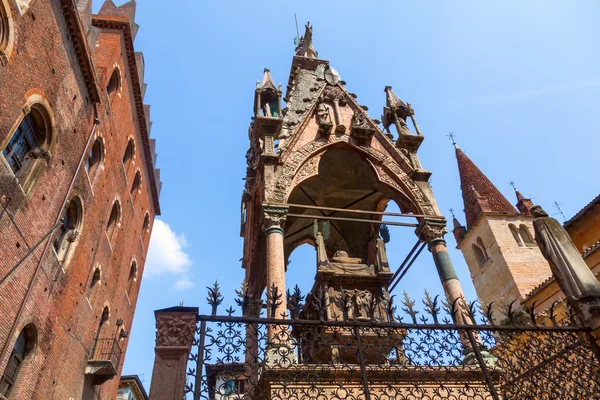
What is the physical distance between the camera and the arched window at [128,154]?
72.6ft

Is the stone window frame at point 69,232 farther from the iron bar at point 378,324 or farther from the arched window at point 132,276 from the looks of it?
the iron bar at point 378,324

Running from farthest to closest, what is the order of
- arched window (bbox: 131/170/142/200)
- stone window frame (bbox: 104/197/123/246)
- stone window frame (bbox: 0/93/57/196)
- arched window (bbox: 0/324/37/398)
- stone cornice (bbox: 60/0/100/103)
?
arched window (bbox: 131/170/142/200) → stone window frame (bbox: 104/197/123/246) → stone cornice (bbox: 60/0/100/103) → arched window (bbox: 0/324/37/398) → stone window frame (bbox: 0/93/57/196)

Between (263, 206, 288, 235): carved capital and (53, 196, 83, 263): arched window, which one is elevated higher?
(53, 196, 83, 263): arched window

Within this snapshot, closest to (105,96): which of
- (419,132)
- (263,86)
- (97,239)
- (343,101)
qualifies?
(97,239)

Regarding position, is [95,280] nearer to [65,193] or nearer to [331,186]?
[65,193]

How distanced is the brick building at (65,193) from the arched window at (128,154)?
59 millimetres

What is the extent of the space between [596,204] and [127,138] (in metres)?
22.7

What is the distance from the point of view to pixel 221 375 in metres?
5.08

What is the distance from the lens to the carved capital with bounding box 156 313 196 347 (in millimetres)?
4711

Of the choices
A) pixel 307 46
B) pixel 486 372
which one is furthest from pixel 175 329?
pixel 307 46

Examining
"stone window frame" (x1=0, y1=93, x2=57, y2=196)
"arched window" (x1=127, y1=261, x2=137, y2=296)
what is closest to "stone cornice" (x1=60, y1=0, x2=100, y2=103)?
"stone window frame" (x1=0, y1=93, x2=57, y2=196)

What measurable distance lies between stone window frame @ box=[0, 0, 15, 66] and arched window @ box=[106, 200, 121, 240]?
34.6 ft

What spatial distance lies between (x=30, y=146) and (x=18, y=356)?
21.2 feet

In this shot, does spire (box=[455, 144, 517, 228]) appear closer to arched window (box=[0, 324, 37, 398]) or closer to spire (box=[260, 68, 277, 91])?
spire (box=[260, 68, 277, 91])
